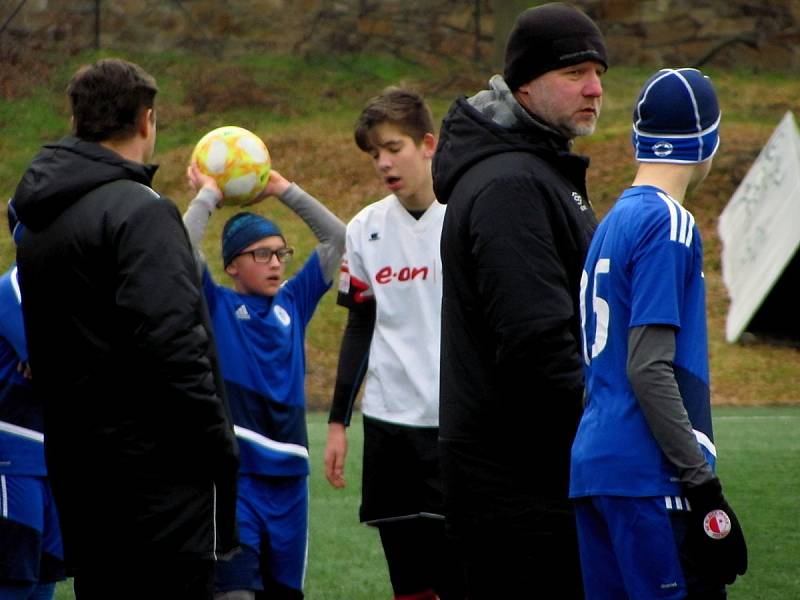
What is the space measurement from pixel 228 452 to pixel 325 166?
18712 mm

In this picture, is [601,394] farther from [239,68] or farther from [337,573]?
[239,68]

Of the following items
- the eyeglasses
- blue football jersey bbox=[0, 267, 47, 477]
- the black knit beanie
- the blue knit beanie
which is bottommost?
blue football jersey bbox=[0, 267, 47, 477]

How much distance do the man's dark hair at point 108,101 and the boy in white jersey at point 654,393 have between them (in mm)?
1416

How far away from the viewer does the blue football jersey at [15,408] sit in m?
5.18

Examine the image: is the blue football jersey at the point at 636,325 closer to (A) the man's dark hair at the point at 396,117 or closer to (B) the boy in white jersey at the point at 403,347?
(B) the boy in white jersey at the point at 403,347

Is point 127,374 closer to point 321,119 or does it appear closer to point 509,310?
point 509,310

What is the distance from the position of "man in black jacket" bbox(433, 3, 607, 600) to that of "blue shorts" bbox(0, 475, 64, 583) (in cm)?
189

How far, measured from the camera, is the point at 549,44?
4051 mm

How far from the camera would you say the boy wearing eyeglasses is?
5.35 m

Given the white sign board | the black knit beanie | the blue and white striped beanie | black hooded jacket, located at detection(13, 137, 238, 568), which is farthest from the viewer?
the white sign board

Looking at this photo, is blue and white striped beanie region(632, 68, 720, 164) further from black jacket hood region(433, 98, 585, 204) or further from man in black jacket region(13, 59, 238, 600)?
man in black jacket region(13, 59, 238, 600)

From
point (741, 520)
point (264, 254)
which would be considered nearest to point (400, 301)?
point (264, 254)

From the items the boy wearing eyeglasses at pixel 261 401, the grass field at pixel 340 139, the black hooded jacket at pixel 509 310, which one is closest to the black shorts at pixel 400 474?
the boy wearing eyeglasses at pixel 261 401

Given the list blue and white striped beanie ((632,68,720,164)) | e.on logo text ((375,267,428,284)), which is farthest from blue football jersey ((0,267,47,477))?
blue and white striped beanie ((632,68,720,164))
